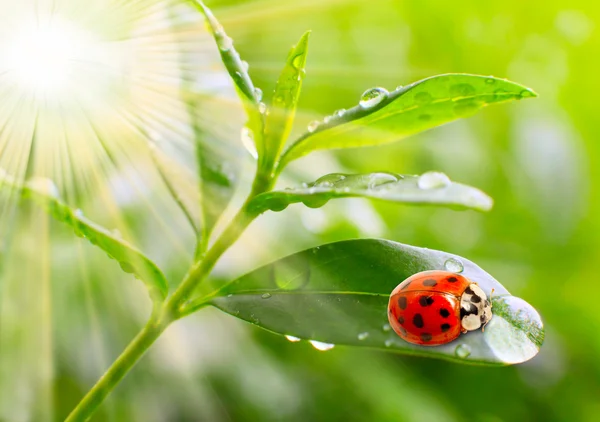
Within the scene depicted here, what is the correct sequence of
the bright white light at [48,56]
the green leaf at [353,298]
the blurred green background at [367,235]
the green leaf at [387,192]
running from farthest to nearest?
the blurred green background at [367,235], the bright white light at [48,56], the green leaf at [353,298], the green leaf at [387,192]

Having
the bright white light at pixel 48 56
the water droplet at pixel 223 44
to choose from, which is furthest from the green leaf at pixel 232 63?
the bright white light at pixel 48 56

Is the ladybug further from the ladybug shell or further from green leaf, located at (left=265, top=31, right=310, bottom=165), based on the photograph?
green leaf, located at (left=265, top=31, right=310, bottom=165)

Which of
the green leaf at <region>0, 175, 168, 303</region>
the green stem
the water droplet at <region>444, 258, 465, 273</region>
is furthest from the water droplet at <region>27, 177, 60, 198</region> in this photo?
the water droplet at <region>444, 258, 465, 273</region>

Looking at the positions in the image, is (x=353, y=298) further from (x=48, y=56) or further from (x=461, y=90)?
(x=48, y=56)

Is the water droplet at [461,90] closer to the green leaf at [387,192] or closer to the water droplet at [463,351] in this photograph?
the green leaf at [387,192]

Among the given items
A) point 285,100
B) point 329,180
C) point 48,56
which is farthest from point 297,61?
point 48,56

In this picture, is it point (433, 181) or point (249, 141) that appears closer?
point (433, 181)
